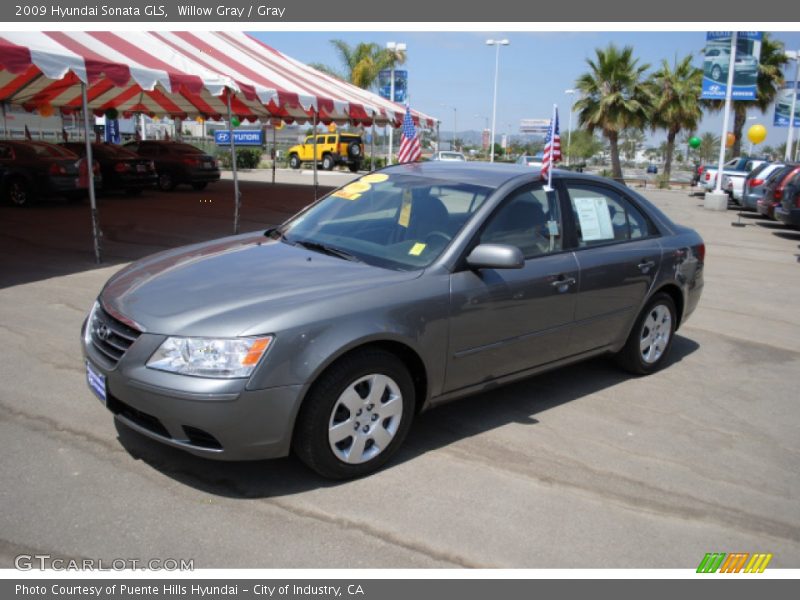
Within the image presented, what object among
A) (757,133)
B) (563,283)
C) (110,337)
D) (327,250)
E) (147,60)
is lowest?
(110,337)

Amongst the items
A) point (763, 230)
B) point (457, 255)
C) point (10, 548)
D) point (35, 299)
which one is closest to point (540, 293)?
point (457, 255)

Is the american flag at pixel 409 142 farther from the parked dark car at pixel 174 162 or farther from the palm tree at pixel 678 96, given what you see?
the palm tree at pixel 678 96

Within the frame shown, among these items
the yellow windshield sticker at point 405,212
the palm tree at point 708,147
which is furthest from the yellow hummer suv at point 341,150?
the palm tree at point 708,147

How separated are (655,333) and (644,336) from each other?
6.6 inches

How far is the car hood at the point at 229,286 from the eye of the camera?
333cm

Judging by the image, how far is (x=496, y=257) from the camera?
388cm

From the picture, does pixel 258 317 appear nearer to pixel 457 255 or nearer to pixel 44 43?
pixel 457 255

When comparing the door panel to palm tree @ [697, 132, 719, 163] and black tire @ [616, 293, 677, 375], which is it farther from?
palm tree @ [697, 132, 719, 163]

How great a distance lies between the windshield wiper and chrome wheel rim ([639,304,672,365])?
261 cm

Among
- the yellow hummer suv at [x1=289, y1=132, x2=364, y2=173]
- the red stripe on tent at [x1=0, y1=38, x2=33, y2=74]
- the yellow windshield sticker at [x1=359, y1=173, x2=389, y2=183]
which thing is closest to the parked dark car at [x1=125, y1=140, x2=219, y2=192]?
the red stripe on tent at [x1=0, y1=38, x2=33, y2=74]

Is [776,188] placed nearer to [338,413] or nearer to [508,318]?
[508,318]

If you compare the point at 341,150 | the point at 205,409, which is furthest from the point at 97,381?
the point at 341,150

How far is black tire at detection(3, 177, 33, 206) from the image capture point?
1580 cm

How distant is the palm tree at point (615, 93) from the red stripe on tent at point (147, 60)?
2984 cm
